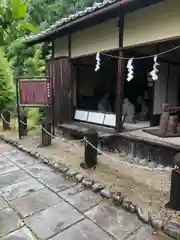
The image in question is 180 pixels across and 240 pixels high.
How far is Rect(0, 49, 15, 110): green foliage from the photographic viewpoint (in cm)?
1198

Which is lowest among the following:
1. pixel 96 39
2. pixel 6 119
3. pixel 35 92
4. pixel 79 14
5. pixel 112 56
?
→ pixel 6 119

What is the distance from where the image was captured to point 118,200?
336cm

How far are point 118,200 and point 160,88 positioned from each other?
5.50 m

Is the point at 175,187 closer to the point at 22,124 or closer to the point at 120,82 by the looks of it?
the point at 120,82

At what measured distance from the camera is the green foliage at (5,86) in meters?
12.0

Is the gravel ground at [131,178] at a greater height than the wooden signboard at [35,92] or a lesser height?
lesser

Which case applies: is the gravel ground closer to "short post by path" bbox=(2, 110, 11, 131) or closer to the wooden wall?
the wooden wall

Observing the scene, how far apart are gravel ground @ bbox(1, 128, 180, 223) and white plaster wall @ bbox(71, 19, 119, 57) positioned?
10.5 feet

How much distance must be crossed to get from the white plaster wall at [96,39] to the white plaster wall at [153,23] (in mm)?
464

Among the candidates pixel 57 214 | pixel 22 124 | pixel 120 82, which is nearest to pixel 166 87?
pixel 120 82

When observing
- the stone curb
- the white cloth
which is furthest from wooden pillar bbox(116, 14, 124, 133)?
the white cloth

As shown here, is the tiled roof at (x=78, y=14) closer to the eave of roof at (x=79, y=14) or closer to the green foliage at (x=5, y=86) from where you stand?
the eave of roof at (x=79, y=14)

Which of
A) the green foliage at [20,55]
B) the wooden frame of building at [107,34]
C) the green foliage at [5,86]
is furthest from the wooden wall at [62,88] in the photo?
the green foliage at [20,55]

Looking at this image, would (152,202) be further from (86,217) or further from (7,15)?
(7,15)
